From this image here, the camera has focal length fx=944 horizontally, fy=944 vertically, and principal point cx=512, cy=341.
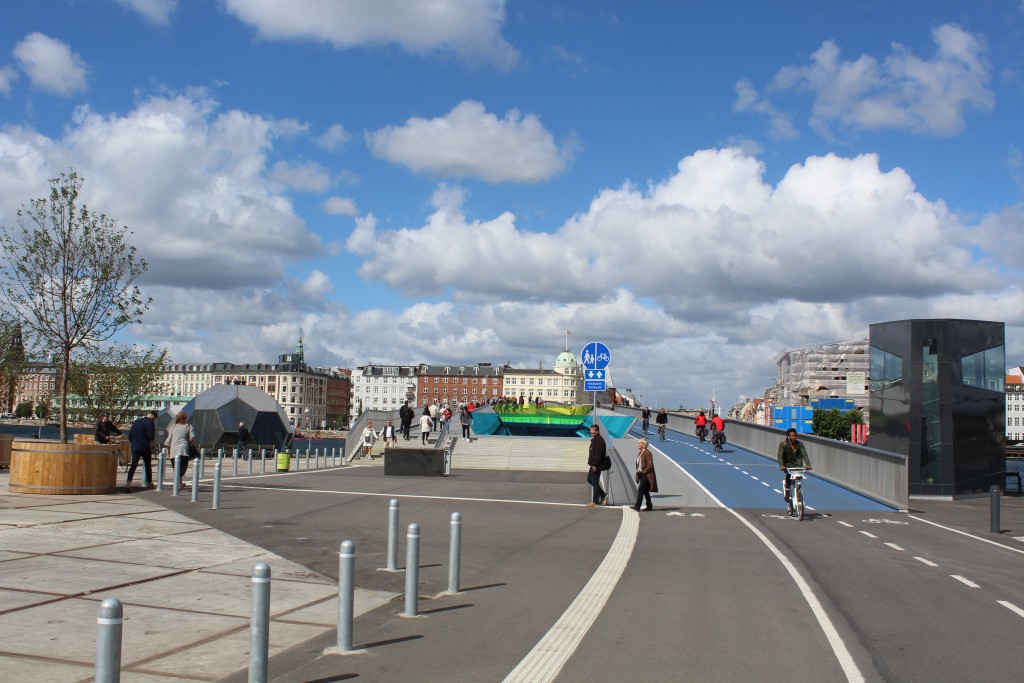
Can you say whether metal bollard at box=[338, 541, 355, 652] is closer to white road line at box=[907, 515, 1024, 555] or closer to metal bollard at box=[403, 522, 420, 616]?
metal bollard at box=[403, 522, 420, 616]

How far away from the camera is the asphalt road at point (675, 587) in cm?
713

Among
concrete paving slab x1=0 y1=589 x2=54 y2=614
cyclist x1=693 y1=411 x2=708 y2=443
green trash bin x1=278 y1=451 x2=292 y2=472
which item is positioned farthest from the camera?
cyclist x1=693 y1=411 x2=708 y2=443

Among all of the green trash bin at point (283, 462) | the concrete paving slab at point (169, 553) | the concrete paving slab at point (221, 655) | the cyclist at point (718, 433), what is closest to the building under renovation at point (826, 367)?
the cyclist at point (718, 433)

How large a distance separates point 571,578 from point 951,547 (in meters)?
7.78

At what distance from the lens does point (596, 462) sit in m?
19.8

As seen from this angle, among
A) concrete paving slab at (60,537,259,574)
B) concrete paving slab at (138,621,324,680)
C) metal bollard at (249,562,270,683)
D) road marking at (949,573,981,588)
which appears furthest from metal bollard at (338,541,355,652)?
road marking at (949,573,981,588)

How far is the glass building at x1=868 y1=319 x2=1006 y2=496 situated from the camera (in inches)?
1055

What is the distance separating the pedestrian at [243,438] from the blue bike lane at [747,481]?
57.3ft

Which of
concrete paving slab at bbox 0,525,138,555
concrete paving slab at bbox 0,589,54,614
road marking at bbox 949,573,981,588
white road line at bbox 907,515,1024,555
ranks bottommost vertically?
white road line at bbox 907,515,1024,555

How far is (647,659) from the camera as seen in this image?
7215 mm

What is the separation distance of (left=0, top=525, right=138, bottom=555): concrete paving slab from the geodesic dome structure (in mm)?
47201

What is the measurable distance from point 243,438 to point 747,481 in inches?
907

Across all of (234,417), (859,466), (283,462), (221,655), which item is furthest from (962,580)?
(234,417)

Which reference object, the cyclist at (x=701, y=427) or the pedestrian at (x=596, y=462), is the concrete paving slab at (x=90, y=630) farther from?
the cyclist at (x=701, y=427)
